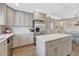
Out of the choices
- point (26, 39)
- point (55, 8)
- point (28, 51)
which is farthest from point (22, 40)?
point (55, 8)

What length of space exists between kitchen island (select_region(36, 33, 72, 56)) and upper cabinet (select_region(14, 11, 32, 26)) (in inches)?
12.5

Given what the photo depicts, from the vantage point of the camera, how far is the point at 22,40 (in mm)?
1773

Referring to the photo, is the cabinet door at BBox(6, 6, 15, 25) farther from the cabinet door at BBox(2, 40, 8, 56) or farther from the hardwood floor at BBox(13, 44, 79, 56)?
the hardwood floor at BBox(13, 44, 79, 56)

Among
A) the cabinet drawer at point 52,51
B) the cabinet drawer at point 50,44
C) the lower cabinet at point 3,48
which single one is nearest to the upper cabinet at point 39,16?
the cabinet drawer at point 50,44

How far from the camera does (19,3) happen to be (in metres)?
1.74

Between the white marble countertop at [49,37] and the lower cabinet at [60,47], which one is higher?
the white marble countertop at [49,37]

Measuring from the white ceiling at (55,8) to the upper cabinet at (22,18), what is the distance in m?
0.08

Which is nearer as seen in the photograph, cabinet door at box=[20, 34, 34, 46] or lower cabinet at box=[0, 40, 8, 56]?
lower cabinet at box=[0, 40, 8, 56]

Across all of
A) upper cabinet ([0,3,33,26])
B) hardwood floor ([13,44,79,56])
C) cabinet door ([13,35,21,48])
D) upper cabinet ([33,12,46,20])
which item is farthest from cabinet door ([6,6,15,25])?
hardwood floor ([13,44,79,56])

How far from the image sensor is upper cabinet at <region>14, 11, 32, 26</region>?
1.72 meters

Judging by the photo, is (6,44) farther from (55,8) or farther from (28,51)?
(55,8)

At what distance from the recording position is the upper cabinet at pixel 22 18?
172 cm

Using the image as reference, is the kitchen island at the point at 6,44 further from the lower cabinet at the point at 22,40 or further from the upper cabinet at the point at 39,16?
the upper cabinet at the point at 39,16

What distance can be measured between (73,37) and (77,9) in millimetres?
478
